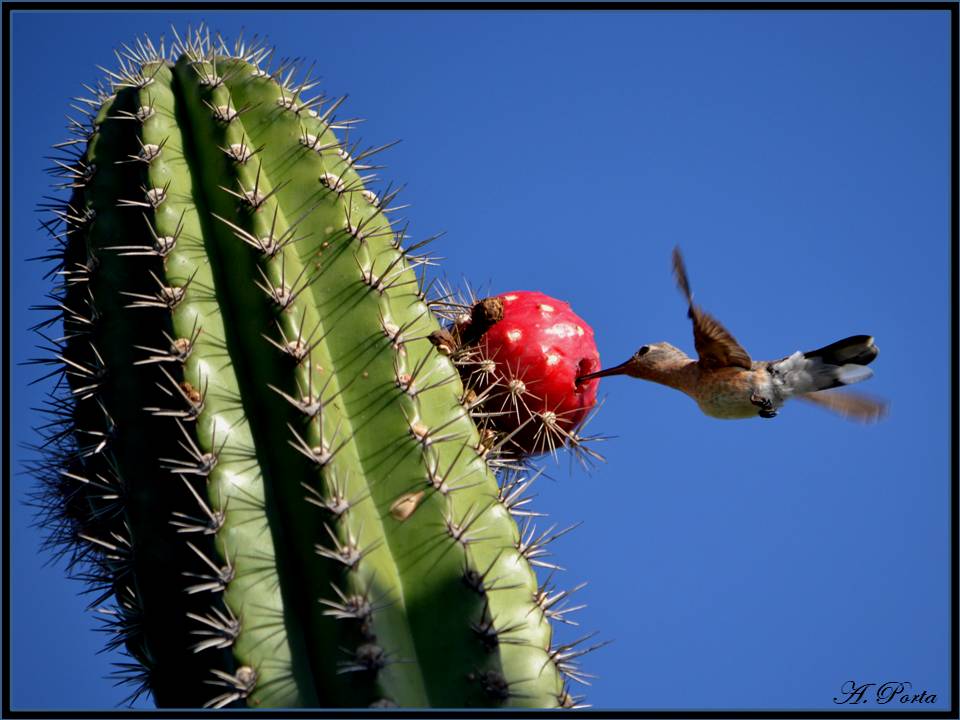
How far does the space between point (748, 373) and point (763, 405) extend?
173 mm

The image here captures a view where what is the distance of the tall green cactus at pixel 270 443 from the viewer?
2750 millimetres

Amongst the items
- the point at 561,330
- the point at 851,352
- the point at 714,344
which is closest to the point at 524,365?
the point at 561,330

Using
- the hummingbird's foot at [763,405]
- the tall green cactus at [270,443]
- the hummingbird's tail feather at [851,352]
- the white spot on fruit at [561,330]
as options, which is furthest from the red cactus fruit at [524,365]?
the hummingbird's tail feather at [851,352]

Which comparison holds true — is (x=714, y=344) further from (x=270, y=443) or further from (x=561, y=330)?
(x=270, y=443)

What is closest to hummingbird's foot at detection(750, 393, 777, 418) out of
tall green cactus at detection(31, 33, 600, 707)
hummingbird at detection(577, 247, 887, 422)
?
hummingbird at detection(577, 247, 887, 422)

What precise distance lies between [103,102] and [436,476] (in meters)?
1.94

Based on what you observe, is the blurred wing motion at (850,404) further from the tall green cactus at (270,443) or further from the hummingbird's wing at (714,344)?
the tall green cactus at (270,443)

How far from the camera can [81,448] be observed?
10.7 feet

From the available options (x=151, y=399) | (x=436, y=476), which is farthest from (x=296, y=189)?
(x=436, y=476)

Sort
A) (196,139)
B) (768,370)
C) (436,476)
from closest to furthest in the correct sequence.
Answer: (436,476), (196,139), (768,370)

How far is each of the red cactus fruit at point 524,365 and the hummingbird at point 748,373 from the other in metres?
0.89

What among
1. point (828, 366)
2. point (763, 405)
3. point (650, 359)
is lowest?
point (763, 405)

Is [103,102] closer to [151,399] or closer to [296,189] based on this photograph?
[296,189]

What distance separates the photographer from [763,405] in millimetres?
4676
